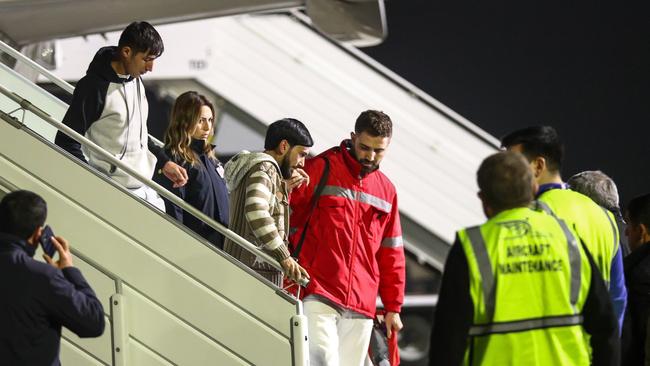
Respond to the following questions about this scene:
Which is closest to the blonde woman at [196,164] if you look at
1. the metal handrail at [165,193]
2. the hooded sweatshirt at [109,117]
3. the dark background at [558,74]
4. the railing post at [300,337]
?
the hooded sweatshirt at [109,117]

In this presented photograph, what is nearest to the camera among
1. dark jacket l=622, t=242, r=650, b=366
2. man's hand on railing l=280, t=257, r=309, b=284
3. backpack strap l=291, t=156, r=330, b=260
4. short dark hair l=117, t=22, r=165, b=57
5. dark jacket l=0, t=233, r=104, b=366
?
dark jacket l=0, t=233, r=104, b=366

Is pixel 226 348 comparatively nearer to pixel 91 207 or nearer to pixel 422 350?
pixel 91 207

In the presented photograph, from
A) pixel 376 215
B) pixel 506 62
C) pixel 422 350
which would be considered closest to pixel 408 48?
pixel 506 62

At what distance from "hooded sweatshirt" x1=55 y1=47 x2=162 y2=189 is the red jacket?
0.72 meters

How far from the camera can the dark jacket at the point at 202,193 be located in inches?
208

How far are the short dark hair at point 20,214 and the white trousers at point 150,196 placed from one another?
1.36 m

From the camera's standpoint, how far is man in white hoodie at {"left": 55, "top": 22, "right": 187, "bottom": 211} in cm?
509

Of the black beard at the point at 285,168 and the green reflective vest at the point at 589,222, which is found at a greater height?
the black beard at the point at 285,168

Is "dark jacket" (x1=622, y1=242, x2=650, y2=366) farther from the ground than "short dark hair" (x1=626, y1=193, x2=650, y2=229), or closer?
closer

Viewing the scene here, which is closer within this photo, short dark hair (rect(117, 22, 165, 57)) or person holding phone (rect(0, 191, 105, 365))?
person holding phone (rect(0, 191, 105, 365))

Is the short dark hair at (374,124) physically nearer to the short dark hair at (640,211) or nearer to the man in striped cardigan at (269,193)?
the man in striped cardigan at (269,193)

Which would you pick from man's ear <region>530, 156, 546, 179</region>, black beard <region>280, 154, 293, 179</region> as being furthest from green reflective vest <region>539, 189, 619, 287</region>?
black beard <region>280, 154, 293, 179</region>

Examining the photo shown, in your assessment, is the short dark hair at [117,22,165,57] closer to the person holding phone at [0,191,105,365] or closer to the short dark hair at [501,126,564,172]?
the person holding phone at [0,191,105,365]

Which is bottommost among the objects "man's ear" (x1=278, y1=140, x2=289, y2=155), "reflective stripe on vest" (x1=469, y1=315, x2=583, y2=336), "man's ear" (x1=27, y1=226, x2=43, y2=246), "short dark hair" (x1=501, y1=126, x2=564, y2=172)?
"reflective stripe on vest" (x1=469, y1=315, x2=583, y2=336)
